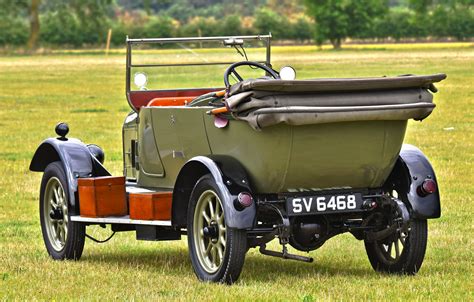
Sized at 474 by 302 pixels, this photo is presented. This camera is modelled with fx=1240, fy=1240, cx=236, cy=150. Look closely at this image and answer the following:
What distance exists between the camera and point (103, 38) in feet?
364

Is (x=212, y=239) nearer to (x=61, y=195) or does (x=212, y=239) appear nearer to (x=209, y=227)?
(x=209, y=227)

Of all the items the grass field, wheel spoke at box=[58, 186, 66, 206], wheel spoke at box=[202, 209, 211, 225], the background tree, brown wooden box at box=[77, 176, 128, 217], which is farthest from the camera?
the background tree

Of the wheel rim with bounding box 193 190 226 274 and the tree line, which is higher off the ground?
the wheel rim with bounding box 193 190 226 274

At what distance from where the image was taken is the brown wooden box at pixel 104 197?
9367 mm

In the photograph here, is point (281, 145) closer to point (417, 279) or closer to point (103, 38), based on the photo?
point (417, 279)

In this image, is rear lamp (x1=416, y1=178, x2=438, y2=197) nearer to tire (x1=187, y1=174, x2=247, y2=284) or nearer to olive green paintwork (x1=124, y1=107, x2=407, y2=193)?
olive green paintwork (x1=124, y1=107, x2=407, y2=193)

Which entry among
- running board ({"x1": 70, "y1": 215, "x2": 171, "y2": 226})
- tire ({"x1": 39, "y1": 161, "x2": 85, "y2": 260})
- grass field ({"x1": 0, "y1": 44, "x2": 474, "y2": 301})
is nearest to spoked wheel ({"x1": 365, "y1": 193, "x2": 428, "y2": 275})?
grass field ({"x1": 0, "y1": 44, "x2": 474, "y2": 301})

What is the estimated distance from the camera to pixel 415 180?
27.6 feet

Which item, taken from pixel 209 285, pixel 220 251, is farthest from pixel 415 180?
pixel 209 285

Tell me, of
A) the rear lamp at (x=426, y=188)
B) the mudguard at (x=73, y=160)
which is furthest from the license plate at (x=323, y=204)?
the mudguard at (x=73, y=160)

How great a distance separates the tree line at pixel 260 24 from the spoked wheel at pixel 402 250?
3521 inches

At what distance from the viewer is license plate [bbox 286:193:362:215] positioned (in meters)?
8.02

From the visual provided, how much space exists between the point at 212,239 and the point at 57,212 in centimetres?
211

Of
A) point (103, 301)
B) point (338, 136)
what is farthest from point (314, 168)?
point (103, 301)
